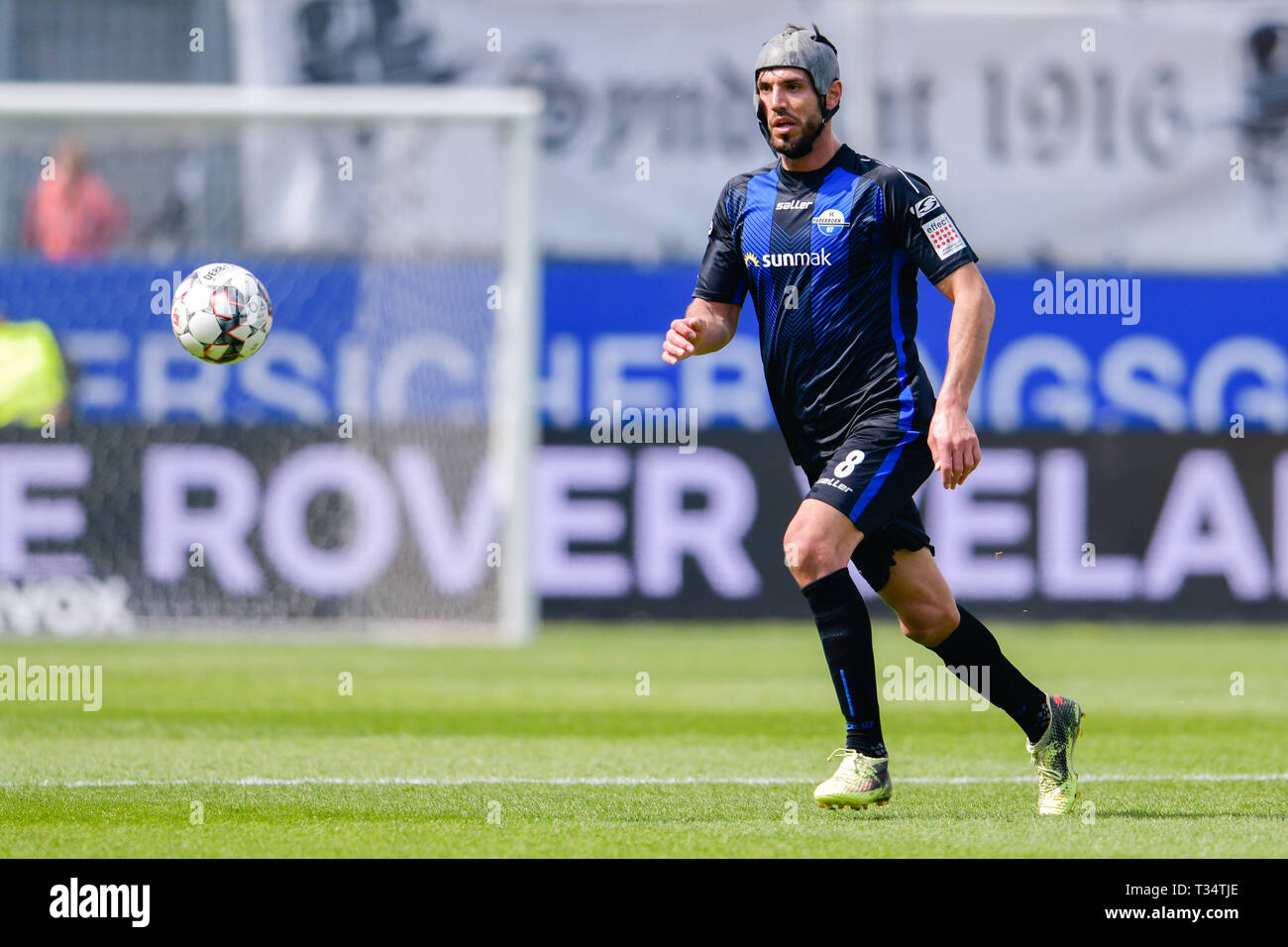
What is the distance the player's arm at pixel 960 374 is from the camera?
19.9 ft

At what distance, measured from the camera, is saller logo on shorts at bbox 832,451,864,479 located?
632 cm

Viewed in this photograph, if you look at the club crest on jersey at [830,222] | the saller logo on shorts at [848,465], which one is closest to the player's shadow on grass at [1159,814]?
the saller logo on shorts at [848,465]

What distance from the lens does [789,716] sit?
9828 millimetres

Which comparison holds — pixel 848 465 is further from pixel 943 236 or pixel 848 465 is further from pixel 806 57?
pixel 806 57

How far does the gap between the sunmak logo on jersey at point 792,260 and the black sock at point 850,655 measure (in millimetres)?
1028

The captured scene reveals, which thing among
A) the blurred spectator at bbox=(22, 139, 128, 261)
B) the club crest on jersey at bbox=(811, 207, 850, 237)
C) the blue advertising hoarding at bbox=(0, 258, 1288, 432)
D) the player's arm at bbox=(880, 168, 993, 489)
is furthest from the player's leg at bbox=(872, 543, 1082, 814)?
the blurred spectator at bbox=(22, 139, 128, 261)

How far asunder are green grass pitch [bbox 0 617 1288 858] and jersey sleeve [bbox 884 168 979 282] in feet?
5.84

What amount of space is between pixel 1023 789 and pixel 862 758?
38.4 inches

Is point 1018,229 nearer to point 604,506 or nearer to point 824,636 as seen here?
point 604,506

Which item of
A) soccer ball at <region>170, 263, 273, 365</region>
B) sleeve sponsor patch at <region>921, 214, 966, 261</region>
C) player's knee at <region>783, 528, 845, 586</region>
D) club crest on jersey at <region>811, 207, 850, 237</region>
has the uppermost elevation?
club crest on jersey at <region>811, 207, 850, 237</region>

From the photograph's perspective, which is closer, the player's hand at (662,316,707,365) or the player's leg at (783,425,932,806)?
the player's leg at (783,425,932,806)

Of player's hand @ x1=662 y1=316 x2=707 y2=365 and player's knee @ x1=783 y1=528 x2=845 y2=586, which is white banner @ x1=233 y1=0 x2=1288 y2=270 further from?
player's knee @ x1=783 y1=528 x2=845 y2=586

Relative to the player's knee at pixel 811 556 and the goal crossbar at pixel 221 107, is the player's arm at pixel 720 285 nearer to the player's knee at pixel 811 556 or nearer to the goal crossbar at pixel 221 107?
the player's knee at pixel 811 556

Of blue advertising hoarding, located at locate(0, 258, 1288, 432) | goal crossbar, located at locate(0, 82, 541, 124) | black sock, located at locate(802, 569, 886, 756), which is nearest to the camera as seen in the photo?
black sock, located at locate(802, 569, 886, 756)
